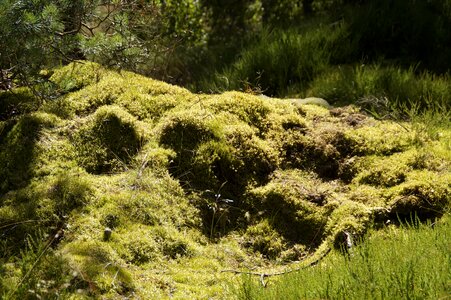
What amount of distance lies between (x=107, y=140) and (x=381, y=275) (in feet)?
6.81

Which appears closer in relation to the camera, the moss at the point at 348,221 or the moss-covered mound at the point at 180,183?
→ the moss-covered mound at the point at 180,183

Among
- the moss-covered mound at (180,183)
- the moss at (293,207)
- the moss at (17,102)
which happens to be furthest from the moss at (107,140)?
the moss at (293,207)

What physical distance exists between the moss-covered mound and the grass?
379 millimetres

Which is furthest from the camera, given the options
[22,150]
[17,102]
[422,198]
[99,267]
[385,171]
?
[17,102]

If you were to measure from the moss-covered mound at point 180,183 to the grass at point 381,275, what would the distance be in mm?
379

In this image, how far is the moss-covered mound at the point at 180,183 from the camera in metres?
3.23

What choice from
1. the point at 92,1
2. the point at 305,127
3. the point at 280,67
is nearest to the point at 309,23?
the point at 280,67

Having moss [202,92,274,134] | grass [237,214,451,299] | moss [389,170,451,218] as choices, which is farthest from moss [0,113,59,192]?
moss [389,170,451,218]

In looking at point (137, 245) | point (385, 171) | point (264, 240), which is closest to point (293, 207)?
point (264, 240)

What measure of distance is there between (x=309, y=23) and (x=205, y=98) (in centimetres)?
329

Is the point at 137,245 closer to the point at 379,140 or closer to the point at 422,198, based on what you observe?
the point at 422,198

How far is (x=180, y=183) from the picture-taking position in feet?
12.8

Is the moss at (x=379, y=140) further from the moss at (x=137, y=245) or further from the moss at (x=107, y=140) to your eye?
the moss at (x=137, y=245)

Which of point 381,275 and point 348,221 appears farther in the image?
point 348,221
